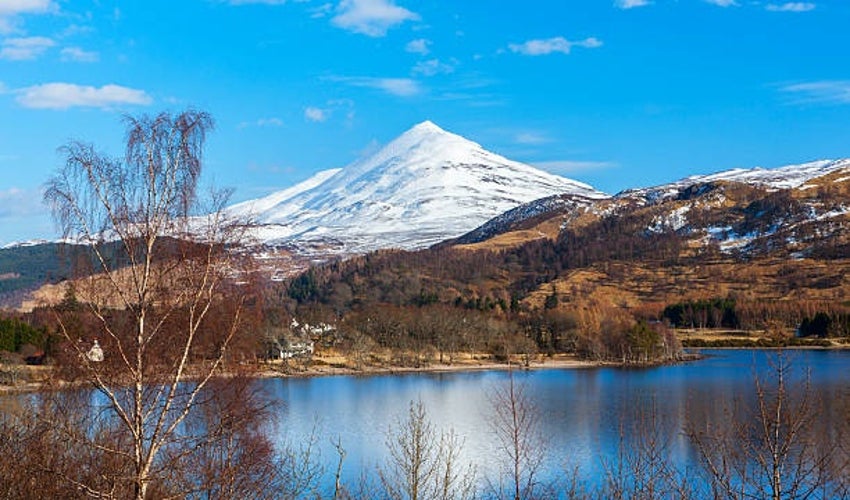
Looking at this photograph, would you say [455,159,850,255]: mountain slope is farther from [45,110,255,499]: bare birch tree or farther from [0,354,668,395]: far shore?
[45,110,255,499]: bare birch tree

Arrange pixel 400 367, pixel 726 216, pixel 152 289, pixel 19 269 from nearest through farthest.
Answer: pixel 152 289 → pixel 400 367 → pixel 726 216 → pixel 19 269

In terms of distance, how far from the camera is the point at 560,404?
1394 inches

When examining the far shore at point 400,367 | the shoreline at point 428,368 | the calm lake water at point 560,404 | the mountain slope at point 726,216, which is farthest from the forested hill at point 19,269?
the mountain slope at point 726,216

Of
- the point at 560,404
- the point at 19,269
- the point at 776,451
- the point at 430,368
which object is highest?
the point at 19,269

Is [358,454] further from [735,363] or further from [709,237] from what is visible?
[709,237]

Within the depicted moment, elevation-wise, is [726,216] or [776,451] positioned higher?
[726,216]

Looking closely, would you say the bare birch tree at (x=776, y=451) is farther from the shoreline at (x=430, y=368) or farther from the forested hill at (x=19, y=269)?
the forested hill at (x=19, y=269)

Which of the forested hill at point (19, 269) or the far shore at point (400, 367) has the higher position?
the forested hill at point (19, 269)

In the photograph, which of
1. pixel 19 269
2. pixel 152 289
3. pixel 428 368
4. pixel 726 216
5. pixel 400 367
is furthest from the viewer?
pixel 19 269

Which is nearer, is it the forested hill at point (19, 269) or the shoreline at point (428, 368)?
the shoreline at point (428, 368)

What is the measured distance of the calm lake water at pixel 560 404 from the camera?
23375 millimetres

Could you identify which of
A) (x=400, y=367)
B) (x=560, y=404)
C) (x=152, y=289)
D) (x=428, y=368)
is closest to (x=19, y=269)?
(x=400, y=367)

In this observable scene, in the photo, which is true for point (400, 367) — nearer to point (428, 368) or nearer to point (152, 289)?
point (428, 368)

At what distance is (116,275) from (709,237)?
129 m
